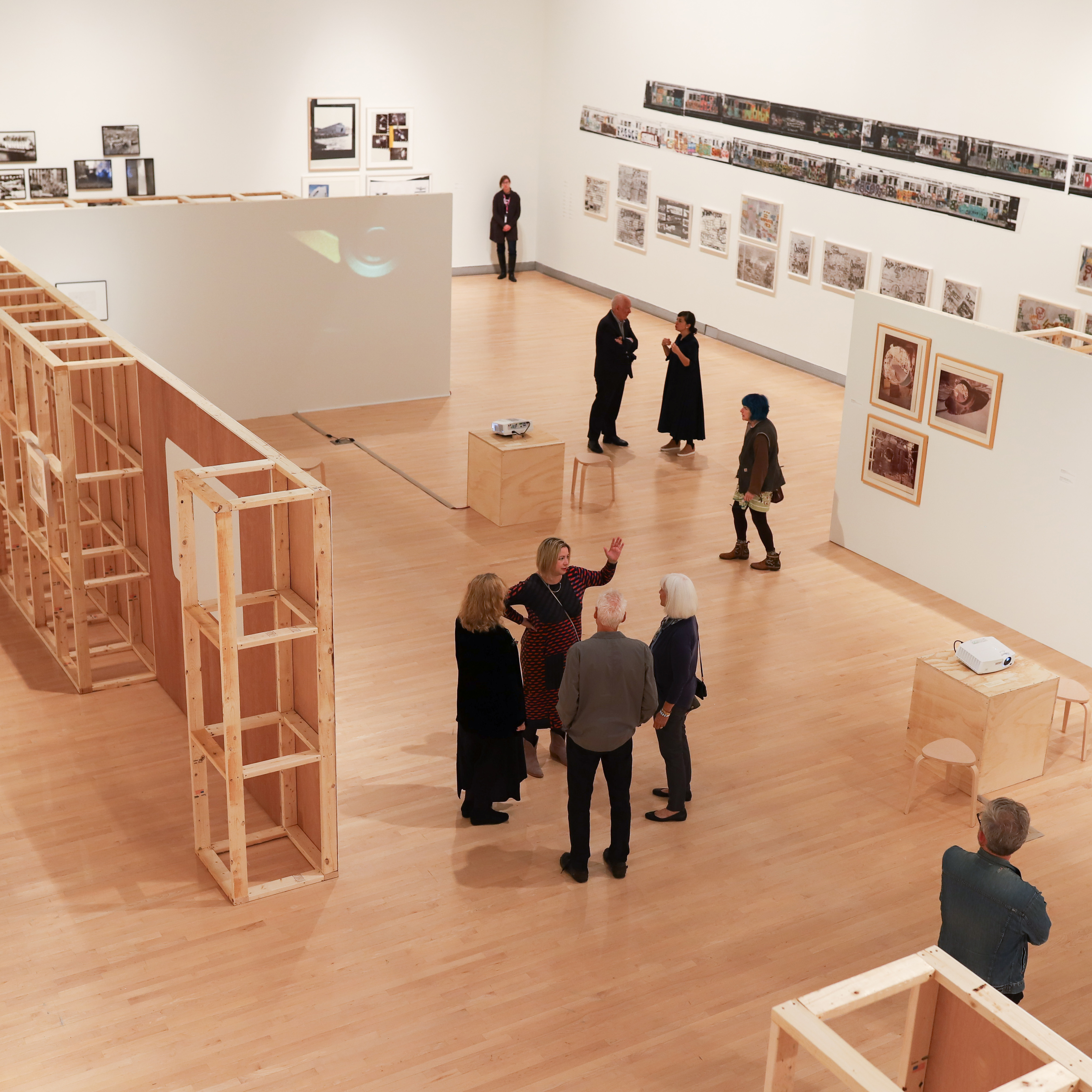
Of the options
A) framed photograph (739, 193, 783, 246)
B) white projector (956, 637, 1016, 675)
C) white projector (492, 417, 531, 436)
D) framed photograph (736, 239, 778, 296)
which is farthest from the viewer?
framed photograph (736, 239, 778, 296)

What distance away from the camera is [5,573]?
410 inches

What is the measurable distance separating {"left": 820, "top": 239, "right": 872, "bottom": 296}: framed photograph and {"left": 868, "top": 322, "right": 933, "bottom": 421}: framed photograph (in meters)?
5.09

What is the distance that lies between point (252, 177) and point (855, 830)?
14.9 metres

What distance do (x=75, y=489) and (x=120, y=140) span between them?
11.1 metres

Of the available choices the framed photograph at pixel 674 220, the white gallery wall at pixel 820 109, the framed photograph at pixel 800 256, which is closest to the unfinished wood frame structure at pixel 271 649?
the white gallery wall at pixel 820 109

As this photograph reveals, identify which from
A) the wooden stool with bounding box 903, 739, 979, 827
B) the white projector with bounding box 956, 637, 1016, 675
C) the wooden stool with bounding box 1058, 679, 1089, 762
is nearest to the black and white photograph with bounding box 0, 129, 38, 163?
the white projector with bounding box 956, 637, 1016, 675

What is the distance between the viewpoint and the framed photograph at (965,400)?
9.96 meters

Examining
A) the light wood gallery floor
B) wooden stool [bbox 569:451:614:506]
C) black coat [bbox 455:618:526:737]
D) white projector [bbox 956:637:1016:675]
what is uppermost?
black coat [bbox 455:618:526:737]

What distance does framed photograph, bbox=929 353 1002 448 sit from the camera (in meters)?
9.96

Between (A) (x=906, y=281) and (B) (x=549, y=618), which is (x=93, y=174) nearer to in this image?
(A) (x=906, y=281)

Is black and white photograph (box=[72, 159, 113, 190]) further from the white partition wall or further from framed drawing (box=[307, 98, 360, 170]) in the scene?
the white partition wall

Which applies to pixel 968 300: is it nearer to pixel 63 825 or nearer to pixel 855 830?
pixel 855 830

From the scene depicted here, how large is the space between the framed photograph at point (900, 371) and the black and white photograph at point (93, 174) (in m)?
11.8

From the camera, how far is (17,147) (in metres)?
17.3
